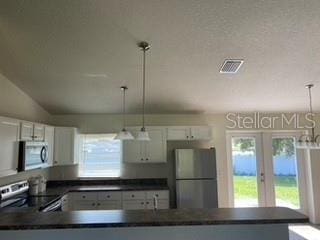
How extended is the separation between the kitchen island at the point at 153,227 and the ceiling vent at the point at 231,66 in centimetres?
199

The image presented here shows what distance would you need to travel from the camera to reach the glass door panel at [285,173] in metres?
5.71

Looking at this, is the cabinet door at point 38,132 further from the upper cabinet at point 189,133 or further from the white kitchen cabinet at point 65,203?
the upper cabinet at point 189,133

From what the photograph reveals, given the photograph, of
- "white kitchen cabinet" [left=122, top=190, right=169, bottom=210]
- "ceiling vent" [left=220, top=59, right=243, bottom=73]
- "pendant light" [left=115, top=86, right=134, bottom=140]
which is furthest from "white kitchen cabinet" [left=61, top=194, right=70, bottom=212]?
"ceiling vent" [left=220, top=59, right=243, bottom=73]

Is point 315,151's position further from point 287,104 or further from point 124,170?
point 124,170

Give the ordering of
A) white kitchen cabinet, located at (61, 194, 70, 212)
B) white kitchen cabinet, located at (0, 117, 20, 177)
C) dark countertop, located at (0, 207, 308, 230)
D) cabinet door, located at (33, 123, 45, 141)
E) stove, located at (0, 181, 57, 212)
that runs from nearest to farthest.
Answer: dark countertop, located at (0, 207, 308, 230)
white kitchen cabinet, located at (0, 117, 20, 177)
stove, located at (0, 181, 57, 212)
cabinet door, located at (33, 123, 45, 141)
white kitchen cabinet, located at (61, 194, 70, 212)

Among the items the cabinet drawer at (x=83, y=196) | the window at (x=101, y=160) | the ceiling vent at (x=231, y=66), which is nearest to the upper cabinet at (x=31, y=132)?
the cabinet drawer at (x=83, y=196)

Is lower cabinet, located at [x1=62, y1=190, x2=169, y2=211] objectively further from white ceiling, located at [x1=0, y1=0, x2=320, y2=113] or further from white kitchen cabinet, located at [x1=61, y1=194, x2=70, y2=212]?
white ceiling, located at [x1=0, y1=0, x2=320, y2=113]

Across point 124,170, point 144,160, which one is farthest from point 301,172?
point 124,170

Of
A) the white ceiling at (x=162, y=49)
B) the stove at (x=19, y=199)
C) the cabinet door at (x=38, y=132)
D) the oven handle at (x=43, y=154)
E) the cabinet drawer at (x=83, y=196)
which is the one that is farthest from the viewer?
the cabinet drawer at (x=83, y=196)

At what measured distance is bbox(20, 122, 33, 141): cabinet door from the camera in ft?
11.7

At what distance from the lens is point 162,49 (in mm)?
3096

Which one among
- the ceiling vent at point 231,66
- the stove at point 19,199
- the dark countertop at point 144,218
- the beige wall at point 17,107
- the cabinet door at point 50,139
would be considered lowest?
the stove at point 19,199

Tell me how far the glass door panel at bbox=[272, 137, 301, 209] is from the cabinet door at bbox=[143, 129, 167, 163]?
248 cm

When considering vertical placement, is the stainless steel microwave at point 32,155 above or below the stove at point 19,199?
above
